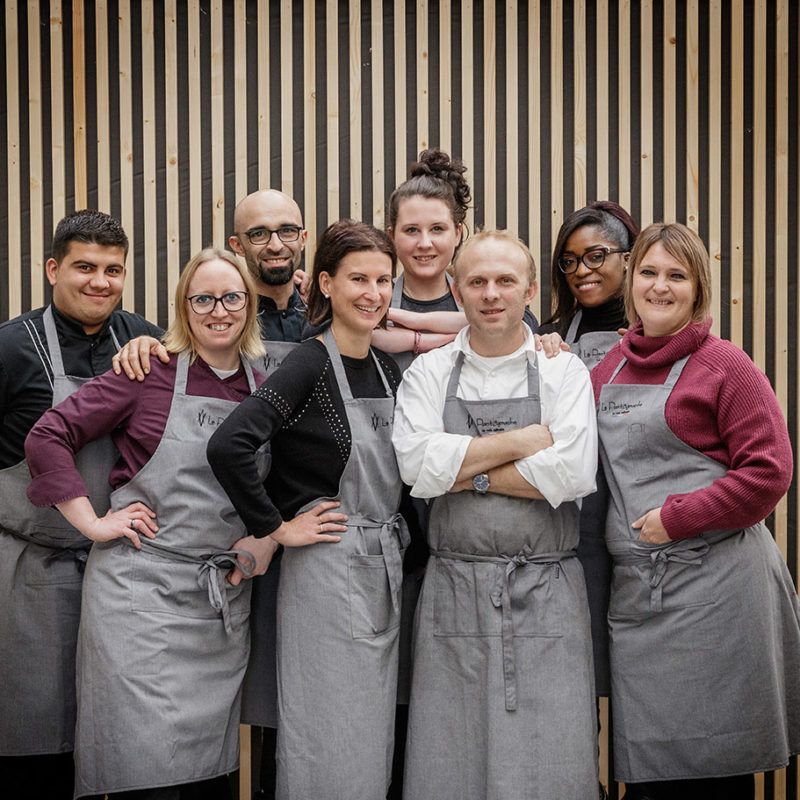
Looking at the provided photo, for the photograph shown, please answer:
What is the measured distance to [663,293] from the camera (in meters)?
2.36

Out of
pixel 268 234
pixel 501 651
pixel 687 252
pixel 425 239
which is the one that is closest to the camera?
pixel 501 651

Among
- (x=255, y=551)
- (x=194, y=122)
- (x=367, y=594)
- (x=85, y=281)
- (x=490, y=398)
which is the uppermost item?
(x=194, y=122)

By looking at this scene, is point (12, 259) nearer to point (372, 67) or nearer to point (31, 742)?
point (372, 67)

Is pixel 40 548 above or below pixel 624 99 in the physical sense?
below

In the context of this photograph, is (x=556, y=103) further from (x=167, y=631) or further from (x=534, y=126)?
(x=167, y=631)

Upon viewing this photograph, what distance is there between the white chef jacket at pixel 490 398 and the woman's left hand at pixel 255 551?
1.59 feet

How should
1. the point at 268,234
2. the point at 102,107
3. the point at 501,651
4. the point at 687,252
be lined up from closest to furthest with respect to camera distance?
the point at 501,651
the point at 687,252
the point at 268,234
the point at 102,107

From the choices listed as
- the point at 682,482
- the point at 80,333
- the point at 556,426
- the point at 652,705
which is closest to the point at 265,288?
the point at 80,333

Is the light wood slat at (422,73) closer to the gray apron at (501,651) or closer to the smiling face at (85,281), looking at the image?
the smiling face at (85,281)

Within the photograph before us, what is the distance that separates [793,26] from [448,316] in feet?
7.57

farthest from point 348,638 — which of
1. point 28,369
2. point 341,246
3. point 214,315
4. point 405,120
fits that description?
point 405,120

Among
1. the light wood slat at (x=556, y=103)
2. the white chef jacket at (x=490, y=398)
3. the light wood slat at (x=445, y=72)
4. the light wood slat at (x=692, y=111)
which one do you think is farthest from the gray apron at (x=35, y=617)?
the light wood slat at (x=692, y=111)

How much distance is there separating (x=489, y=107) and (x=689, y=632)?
2.36m

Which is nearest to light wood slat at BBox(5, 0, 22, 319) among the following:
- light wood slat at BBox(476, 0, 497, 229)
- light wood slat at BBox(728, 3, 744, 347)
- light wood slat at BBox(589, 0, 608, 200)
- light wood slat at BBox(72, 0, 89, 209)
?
light wood slat at BBox(72, 0, 89, 209)
